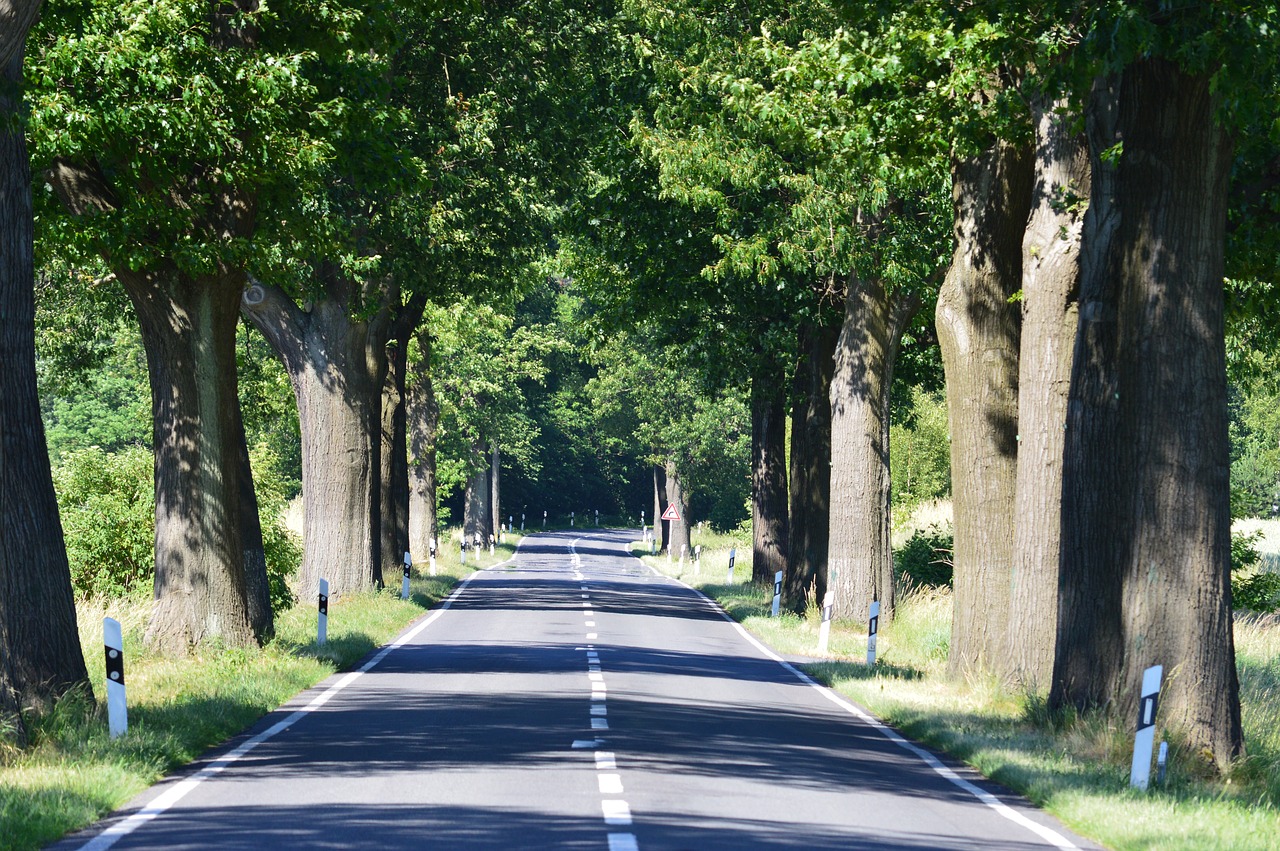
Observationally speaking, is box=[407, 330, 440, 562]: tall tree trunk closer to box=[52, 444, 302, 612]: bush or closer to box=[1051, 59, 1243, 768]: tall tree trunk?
box=[52, 444, 302, 612]: bush

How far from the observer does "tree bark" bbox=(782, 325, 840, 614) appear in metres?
30.9

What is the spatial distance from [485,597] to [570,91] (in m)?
12.1

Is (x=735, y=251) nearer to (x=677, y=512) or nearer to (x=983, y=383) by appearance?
(x=983, y=383)

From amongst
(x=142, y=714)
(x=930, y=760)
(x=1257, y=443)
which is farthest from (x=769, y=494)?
(x=1257, y=443)

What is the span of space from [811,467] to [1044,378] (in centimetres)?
1546

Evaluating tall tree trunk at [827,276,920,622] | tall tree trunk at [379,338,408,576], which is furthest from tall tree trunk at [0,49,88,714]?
tall tree trunk at [379,338,408,576]

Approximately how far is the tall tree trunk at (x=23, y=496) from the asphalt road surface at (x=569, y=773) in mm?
1650

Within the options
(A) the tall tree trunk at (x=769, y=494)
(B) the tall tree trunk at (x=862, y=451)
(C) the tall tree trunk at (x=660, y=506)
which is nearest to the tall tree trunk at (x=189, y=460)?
(B) the tall tree trunk at (x=862, y=451)

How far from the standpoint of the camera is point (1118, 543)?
1373 cm

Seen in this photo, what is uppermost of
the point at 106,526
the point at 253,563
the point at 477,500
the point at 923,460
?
the point at 923,460

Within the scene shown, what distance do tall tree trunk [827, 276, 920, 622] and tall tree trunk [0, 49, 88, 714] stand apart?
15.7 meters

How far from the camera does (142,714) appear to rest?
13008mm

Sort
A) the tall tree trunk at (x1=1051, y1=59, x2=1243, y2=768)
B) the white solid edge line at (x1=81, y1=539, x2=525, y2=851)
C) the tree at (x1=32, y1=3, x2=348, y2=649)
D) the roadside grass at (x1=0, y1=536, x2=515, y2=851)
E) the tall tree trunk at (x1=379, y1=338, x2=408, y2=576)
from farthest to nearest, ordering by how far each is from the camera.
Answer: the tall tree trunk at (x1=379, y1=338, x2=408, y2=576)
the tree at (x1=32, y1=3, x2=348, y2=649)
the tall tree trunk at (x1=1051, y1=59, x2=1243, y2=768)
the roadside grass at (x1=0, y1=536, x2=515, y2=851)
the white solid edge line at (x1=81, y1=539, x2=525, y2=851)

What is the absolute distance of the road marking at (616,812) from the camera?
901 cm
